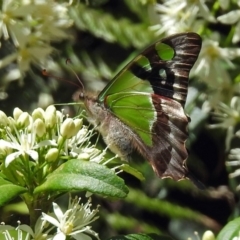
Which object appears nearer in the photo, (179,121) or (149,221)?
(179,121)

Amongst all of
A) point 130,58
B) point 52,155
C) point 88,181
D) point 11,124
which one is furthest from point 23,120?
point 130,58

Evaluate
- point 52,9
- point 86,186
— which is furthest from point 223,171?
point 86,186

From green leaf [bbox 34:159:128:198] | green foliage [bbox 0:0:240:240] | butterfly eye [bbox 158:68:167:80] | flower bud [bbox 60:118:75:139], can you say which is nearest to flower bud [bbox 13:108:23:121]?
flower bud [bbox 60:118:75:139]

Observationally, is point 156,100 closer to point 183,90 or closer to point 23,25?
point 183,90

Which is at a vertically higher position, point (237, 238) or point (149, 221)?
point (237, 238)

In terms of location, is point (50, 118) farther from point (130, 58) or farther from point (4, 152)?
point (130, 58)

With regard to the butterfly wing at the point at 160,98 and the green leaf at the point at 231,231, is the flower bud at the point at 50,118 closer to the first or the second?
the butterfly wing at the point at 160,98

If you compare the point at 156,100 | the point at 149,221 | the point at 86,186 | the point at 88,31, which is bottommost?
the point at 149,221
